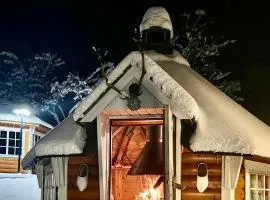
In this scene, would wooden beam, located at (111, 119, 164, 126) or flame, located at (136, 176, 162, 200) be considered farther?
flame, located at (136, 176, 162, 200)

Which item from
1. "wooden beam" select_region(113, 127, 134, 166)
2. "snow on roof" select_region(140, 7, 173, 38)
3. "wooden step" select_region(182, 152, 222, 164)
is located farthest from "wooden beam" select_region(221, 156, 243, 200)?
"snow on roof" select_region(140, 7, 173, 38)

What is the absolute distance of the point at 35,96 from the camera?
31.8 metres

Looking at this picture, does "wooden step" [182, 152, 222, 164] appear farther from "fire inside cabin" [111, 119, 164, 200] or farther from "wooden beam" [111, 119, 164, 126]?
"fire inside cabin" [111, 119, 164, 200]

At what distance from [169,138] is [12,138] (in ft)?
60.9

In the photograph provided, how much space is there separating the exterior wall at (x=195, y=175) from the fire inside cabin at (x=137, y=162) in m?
2.03

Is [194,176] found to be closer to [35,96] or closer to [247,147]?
[247,147]

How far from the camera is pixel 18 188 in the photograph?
1931 cm

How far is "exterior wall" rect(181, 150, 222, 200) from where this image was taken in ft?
29.5

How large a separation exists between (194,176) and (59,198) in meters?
2.99

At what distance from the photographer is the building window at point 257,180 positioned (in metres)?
9.38

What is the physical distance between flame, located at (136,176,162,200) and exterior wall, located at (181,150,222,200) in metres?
3.32

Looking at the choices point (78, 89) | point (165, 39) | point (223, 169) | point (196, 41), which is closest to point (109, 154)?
point (223, 169)

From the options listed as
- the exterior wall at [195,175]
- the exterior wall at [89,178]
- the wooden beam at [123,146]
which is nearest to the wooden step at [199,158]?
the exterior wall at [195,175]

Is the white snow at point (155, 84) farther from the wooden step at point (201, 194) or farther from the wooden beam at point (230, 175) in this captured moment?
the wooden step at point (201, 194)
